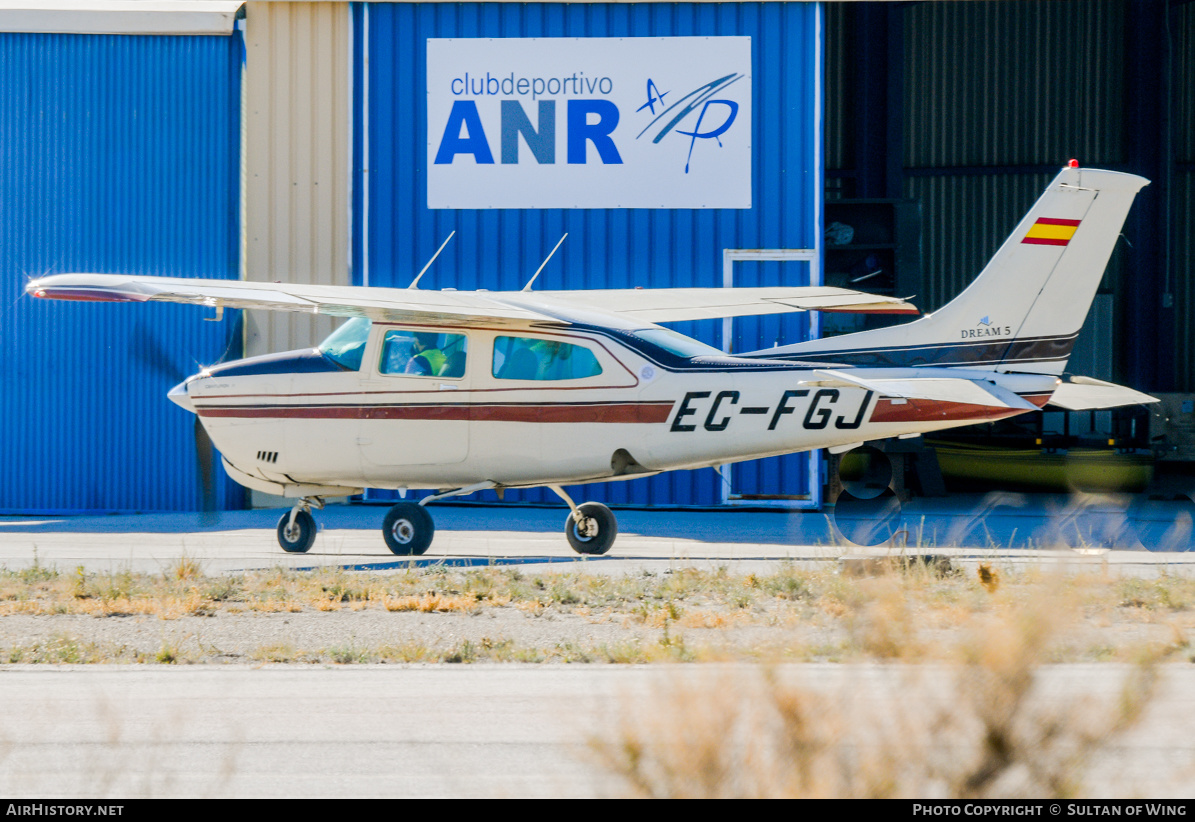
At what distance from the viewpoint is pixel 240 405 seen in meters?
10.7

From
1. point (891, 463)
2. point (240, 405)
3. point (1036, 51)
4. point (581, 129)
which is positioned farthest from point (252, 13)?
point (1036, 51)

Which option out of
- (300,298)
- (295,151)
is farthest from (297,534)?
(295,151)

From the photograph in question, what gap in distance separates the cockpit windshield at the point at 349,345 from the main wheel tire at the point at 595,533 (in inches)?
97.1

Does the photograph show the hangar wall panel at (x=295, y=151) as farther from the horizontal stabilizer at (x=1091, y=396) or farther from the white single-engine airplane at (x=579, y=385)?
the horizontal stabilizer at (x=1091, y=396)

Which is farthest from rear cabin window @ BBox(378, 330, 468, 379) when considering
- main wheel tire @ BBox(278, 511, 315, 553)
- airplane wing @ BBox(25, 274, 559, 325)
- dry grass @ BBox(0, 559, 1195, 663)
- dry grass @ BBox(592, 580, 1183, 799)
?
dry grass @ BBox(592, 580, 1183, 799)

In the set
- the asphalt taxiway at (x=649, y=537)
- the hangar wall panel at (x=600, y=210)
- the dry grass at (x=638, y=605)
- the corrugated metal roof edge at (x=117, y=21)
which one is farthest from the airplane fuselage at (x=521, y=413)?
the corrugated metal roof edge at (x=117, y=21)

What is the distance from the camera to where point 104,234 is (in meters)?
16.2

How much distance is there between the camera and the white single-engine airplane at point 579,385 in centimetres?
975

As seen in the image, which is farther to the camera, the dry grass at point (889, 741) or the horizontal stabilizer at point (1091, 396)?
the horizontal stabilizer at point (1091, 396)

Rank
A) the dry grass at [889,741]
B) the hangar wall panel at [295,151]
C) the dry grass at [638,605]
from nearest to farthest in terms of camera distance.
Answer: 1. the dry grass at [889,741]
2. the dry grass at [638,605]
3. the hangar wall panel at [295,151]

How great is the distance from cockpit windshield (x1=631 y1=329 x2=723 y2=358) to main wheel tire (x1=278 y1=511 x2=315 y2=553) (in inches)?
140

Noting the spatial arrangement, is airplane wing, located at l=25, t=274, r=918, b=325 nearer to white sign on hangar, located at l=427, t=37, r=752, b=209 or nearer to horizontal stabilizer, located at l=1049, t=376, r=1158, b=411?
horizontal stabilizer, located at l=1049, t=376, r=1158, b=411

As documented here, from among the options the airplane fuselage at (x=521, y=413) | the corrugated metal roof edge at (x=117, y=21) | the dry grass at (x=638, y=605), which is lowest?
the dry grass at (x=638, y=605)

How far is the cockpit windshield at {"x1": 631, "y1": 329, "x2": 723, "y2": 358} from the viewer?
400 inches
